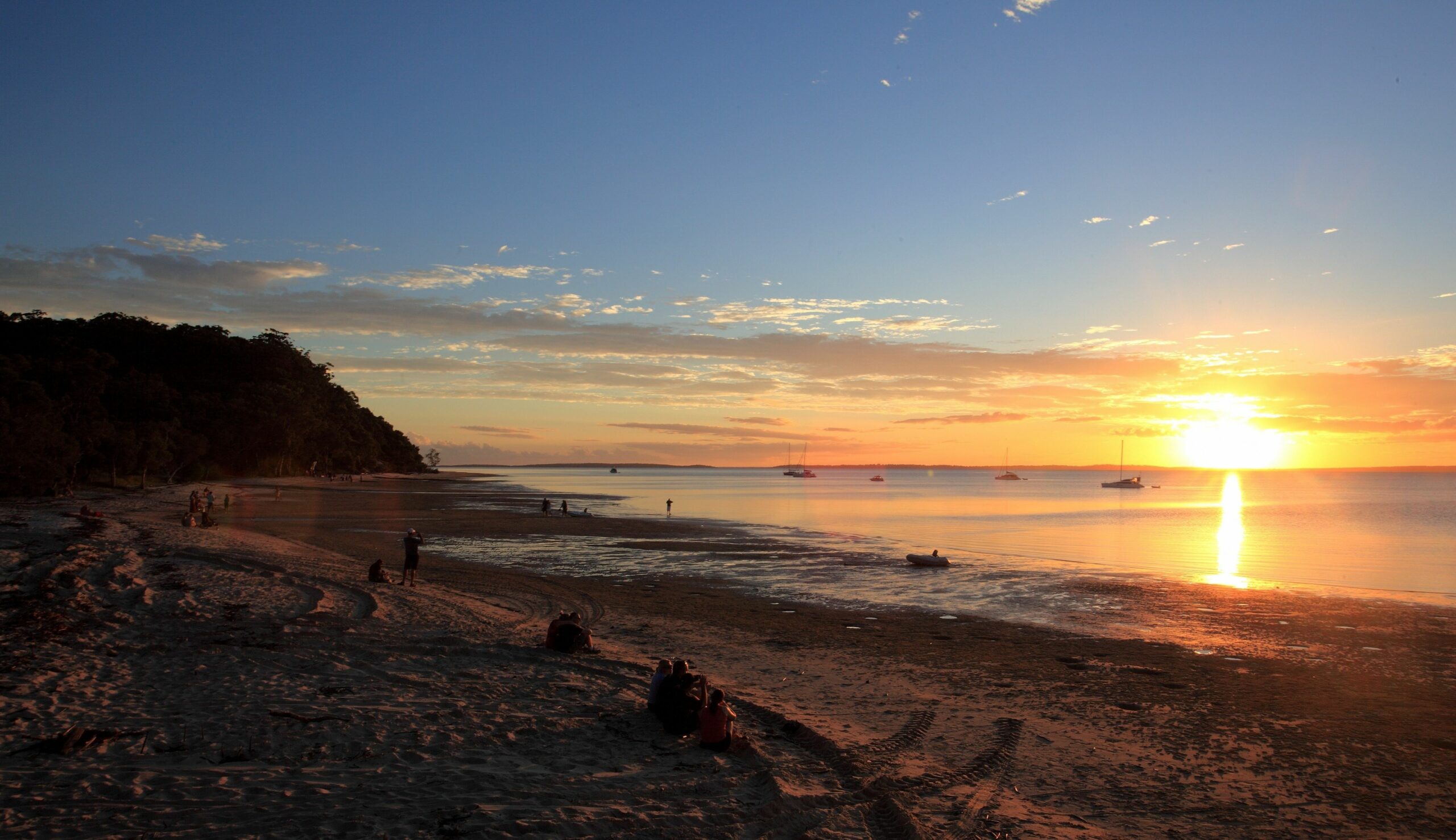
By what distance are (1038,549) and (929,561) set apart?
12.0 m

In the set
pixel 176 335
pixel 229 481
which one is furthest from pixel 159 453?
pixel 176 335

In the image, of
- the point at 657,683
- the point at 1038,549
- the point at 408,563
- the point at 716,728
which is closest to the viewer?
the point at 716,728

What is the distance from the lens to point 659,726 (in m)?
8.94

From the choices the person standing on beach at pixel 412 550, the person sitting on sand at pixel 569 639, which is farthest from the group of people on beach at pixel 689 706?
the person standing on beach at pixel 412 550

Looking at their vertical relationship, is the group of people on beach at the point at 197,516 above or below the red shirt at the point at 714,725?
below

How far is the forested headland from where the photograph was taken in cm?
3838

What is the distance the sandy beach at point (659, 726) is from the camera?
6473 mm

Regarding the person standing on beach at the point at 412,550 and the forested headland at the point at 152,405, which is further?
the forested headland at the point at 152,405

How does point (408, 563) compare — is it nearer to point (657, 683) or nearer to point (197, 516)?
point (657, 683)

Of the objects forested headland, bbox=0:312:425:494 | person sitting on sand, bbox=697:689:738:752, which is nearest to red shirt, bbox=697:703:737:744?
person sitting on sand, bbox=697:689:738:752

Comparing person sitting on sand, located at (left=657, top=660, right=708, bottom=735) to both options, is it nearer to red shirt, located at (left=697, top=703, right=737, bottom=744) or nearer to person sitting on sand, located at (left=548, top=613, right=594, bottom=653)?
red shirt, located at (left=697, top=703, right=737, bottom=744)

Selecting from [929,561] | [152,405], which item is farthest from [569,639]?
[152,405]

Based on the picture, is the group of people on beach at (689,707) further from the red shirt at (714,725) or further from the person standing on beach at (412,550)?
the person standing on beach at (412,550)

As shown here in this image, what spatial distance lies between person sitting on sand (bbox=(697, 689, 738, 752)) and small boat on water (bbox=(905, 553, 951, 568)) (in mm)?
20096
